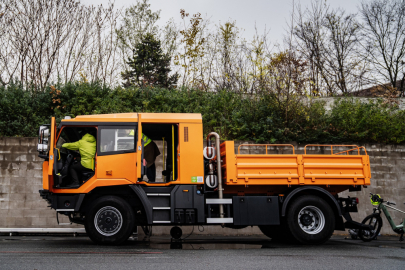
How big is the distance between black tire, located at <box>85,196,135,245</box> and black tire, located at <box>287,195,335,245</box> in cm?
338

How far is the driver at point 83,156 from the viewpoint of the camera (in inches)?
304

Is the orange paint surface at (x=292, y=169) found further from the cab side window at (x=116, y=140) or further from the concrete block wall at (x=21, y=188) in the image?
the concrete block wall at (x=21, y=188)

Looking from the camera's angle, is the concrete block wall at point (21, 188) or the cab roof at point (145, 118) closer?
the cab roof at point (145, 118)

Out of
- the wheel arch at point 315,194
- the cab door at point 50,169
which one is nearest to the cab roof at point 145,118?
the cab door at point 50,169

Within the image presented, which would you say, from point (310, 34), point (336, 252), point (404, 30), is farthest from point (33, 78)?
point (404, 30)

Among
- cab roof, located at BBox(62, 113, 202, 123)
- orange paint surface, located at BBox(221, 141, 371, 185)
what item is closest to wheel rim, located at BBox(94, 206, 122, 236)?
cab roof, located at BBox(62, 113, 202, 123)

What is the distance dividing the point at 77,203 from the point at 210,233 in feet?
15.9

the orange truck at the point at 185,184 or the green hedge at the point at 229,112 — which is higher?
the green hedge at the point at 229,112

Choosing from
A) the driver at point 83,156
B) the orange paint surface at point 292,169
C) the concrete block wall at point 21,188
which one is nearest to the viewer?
the driver at point 83,156

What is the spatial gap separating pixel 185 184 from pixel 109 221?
169 centimetres

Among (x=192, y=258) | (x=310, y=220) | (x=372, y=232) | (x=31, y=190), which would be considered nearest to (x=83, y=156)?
(x=192, y=258)

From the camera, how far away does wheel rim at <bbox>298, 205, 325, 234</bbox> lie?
797 centimetres

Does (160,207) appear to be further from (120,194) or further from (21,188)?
(21,188)

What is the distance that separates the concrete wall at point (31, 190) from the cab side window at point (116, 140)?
402 centimetres
